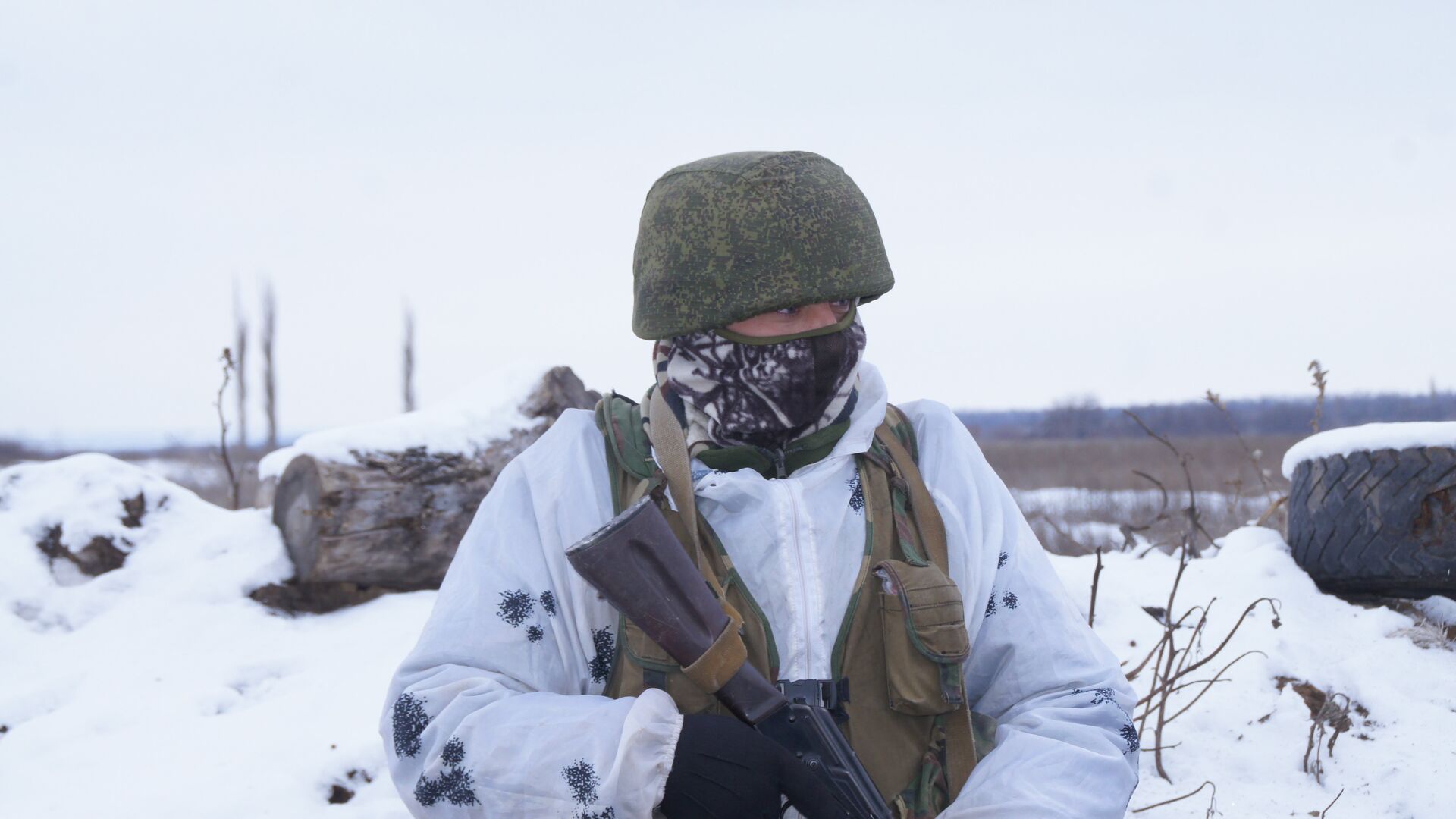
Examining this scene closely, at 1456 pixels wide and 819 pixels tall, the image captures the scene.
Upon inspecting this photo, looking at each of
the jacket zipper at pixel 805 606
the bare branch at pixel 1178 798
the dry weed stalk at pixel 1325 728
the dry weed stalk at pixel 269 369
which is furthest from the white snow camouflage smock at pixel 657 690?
the dry weed stalk at pixel 269 369

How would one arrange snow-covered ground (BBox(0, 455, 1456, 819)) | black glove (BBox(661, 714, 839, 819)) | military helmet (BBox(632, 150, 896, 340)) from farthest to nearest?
snow-covered ground (BBox(0, 455, 1456, 819)) → military helmet (BBox(632, 150, 896, 340)) → black glove (BBox(661, 714, 839, 819))

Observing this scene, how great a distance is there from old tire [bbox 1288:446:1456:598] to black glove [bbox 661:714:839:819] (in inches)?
114

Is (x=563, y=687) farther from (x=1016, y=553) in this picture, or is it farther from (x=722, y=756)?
(x=1016, y=553)

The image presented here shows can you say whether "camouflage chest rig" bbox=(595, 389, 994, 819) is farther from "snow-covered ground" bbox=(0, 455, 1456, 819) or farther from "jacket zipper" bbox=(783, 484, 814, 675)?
"snow-covered ground" bbox=(0, 455, 1456, 819)

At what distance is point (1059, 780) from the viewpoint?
162 cm

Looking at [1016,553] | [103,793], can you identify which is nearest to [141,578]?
[103,793]

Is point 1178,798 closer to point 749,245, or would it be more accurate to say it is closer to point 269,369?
point 749,245

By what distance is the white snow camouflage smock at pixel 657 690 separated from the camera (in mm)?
1579

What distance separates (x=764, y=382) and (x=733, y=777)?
633 mm

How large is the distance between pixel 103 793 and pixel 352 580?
4.24 ft

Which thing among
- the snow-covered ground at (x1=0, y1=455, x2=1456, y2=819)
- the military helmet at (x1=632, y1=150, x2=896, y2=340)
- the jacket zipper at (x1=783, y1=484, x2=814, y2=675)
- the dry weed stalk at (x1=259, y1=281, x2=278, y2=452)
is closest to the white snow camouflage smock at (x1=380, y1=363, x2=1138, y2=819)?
the jacket zipper at (x1=783, y1=484, x2=814, y2=675)

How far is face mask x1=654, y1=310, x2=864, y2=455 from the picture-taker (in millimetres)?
1807

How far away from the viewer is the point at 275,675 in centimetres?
375

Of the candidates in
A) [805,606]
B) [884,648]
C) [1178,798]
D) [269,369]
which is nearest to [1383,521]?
[1178,798]
